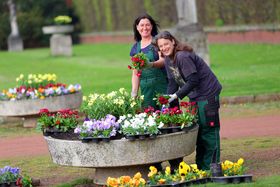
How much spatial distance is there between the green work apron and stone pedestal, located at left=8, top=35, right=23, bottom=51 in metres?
40.1

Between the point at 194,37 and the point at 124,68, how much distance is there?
4.63 meters

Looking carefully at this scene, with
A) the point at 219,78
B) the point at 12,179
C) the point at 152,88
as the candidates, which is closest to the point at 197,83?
the point at 152,88

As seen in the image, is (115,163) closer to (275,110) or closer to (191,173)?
(191,173)

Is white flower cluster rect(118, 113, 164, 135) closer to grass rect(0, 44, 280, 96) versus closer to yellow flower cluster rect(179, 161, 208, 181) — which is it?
yellow flower cluster rect(179, 161, 208, 181)

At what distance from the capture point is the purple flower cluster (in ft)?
31.9

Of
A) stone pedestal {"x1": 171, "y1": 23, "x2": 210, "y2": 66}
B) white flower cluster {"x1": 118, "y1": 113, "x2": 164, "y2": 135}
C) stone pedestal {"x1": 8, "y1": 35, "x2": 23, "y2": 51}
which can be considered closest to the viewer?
white flower cluster {"x1": 118, "y1": 113, "x2": 164, "y2": 135}

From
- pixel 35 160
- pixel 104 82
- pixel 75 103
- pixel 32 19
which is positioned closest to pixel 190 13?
pixel 104 82

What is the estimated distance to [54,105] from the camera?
17.4 meters

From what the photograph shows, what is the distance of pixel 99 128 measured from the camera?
9.72 m

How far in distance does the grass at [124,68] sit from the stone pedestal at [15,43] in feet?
33.7

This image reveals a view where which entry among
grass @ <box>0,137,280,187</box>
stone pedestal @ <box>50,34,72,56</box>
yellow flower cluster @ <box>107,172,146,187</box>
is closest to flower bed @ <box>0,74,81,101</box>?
grass @ <box>0,137,280,187</box>

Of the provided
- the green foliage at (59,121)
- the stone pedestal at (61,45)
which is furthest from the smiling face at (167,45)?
the stone pedestal at (61,45)

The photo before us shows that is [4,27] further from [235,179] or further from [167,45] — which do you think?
[235,179]

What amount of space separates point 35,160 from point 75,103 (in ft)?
15.9
